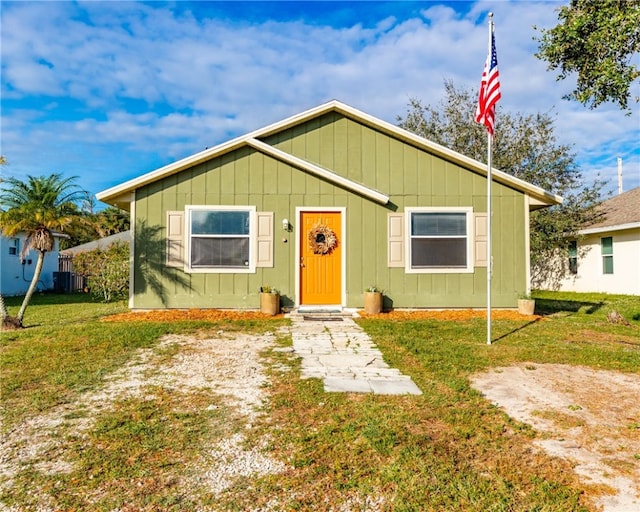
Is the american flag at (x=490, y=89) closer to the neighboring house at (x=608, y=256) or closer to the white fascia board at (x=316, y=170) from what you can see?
the white fascia board at (x=316, y=170)

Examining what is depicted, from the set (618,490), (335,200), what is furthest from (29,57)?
(618,490)

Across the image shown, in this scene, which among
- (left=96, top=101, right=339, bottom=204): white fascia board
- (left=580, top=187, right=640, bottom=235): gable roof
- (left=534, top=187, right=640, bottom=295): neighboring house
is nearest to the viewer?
(left=96, top=101, right=339, bottom=204): white fascia board

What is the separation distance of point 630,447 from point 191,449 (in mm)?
3015

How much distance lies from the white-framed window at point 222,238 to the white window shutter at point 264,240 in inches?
4.3

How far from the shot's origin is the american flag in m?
6.24

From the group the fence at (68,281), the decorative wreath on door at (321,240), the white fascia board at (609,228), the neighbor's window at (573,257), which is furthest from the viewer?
the fence at (68,281)

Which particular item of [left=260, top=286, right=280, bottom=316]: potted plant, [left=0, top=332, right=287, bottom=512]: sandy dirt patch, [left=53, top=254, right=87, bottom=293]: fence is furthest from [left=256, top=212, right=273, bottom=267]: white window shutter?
[left=53, top=254, right=87, bottom=293]: fence

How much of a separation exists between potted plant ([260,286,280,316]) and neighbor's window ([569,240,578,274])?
1351 cm

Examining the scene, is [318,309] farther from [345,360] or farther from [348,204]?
[345,360]

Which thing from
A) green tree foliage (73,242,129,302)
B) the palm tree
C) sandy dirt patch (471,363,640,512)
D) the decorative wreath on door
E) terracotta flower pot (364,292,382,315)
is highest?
the palm tree

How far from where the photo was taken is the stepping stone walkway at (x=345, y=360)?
13.2 feet

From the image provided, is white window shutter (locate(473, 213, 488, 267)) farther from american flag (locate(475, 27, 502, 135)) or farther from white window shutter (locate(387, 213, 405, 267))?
american flag (locate(475, 27, 502, 135))

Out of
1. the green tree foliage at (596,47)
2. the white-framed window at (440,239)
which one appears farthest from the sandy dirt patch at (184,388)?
the green tree foliage at (596,47)

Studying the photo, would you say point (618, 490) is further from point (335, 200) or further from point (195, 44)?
point (195, 44)
